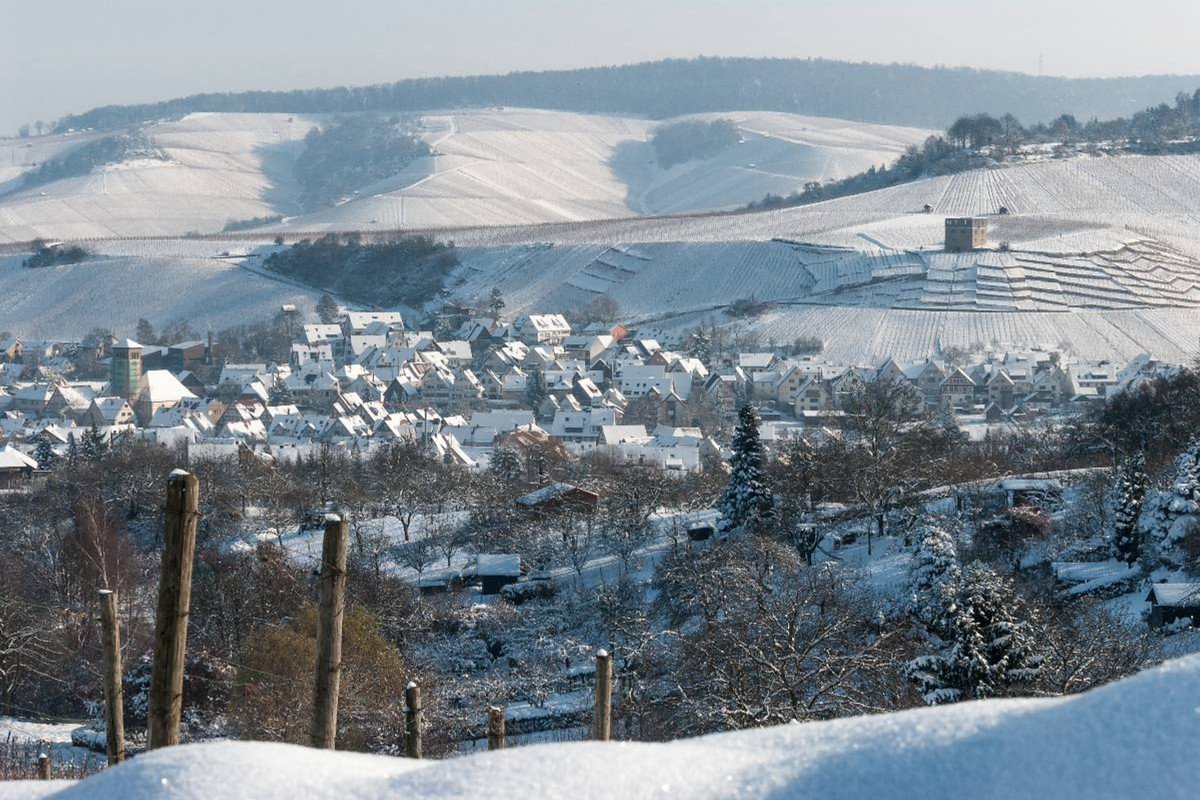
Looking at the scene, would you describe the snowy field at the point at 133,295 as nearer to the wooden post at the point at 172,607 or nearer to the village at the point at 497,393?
the village at the point at 497,393

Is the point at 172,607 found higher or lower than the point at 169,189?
higher

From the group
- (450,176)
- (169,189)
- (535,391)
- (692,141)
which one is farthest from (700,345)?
(692,141)

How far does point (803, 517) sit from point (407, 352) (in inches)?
1565

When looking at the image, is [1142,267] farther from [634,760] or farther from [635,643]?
[634,760]

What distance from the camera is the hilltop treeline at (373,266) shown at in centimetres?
8500

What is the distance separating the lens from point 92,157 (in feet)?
501

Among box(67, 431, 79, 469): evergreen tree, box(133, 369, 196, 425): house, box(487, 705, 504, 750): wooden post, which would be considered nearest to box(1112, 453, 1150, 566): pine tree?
box(487, 705, 504, 750): wooden post

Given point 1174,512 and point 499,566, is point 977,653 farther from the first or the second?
point 499,566

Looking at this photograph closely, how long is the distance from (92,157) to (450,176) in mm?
45069

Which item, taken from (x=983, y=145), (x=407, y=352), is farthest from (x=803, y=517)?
(x=983, y=145)

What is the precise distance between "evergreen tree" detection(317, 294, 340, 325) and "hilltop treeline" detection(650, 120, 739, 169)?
95.4 meters

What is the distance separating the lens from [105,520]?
81.9 ft

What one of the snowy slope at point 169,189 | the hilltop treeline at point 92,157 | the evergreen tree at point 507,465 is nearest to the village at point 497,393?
the evergreen tree at point 507,465

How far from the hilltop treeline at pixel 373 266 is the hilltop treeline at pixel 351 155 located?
169 ft
